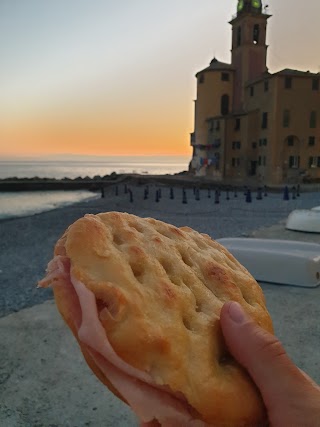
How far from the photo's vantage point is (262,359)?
1.83 meters

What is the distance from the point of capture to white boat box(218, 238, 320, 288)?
7.86m

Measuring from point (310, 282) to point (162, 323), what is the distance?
6874 mm

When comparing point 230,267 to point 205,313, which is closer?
point 205,313

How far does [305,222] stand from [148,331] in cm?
1346

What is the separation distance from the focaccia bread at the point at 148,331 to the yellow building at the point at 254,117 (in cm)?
5731

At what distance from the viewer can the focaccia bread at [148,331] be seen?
5.38 feet

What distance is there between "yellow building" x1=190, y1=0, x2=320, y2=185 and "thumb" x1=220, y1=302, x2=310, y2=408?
57272 mm

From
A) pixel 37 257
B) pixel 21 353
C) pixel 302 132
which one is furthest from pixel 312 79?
pixel 21 353

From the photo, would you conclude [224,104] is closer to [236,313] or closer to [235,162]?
[235,162]

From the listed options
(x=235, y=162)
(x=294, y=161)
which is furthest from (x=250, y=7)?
(x=294, y=161)

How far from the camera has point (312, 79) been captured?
57531 millimetres

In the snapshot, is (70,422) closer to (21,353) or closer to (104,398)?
(104,398)

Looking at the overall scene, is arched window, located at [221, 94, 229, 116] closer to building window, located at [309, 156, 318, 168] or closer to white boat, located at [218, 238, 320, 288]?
building window, located at [309, 156, 318, 168]

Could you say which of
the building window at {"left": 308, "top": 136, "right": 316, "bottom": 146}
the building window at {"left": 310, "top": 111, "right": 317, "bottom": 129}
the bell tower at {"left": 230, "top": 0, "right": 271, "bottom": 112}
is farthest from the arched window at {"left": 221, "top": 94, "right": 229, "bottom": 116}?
the building window at {"left": 308, "top": 136, "right": 316, "bottom": 146}
